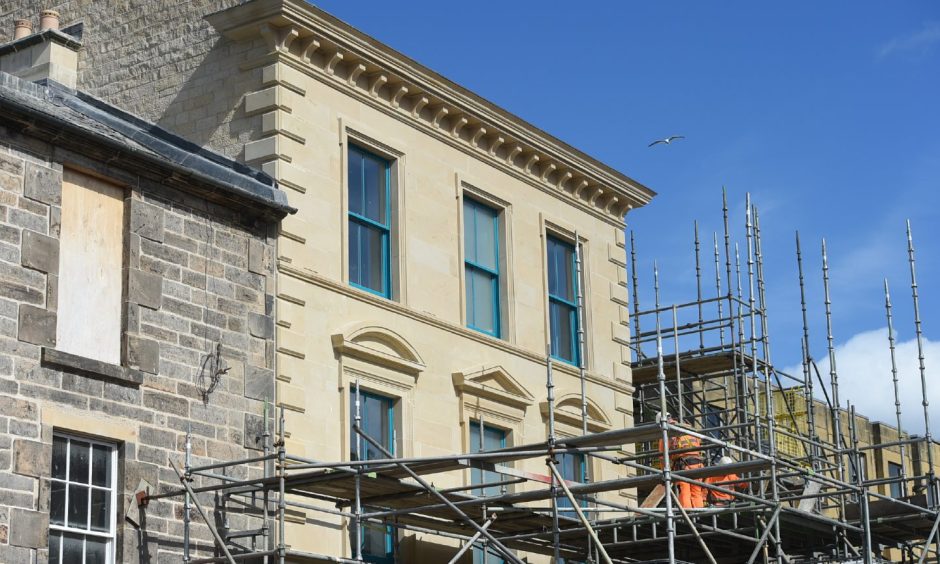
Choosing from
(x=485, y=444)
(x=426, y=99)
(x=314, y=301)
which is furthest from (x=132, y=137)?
(x=485, y=444)

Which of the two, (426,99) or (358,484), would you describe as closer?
(358,484)

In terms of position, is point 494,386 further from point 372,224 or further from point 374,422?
point 372,224

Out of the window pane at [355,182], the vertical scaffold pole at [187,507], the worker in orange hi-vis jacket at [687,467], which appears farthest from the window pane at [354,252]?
the worker in orange hi-vis jacket at [687,467]

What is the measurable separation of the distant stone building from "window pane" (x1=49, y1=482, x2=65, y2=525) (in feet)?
0.06

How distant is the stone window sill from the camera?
55.4 feet

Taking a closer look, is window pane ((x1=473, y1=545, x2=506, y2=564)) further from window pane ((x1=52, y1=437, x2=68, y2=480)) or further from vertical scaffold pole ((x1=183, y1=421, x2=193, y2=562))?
window pane ((x1=52, y1=437, x2=68, y2=480))

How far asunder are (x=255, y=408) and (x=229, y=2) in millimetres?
6273

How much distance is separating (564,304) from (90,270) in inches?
395

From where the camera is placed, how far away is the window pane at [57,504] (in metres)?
16.7

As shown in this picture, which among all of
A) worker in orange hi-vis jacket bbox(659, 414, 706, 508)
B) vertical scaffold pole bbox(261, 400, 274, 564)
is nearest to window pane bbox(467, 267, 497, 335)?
worker in orange hi-vis jacket bbox(659, 414, 706, 508)

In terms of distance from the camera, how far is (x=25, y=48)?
71.9 feet

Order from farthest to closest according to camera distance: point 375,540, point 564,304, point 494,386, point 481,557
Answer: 1. point 564,304
2. point 494,386
3. point 481,557
4. point 375,540

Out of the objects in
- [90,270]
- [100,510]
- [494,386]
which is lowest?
[100,510]

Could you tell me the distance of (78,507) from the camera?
17.0 metres
